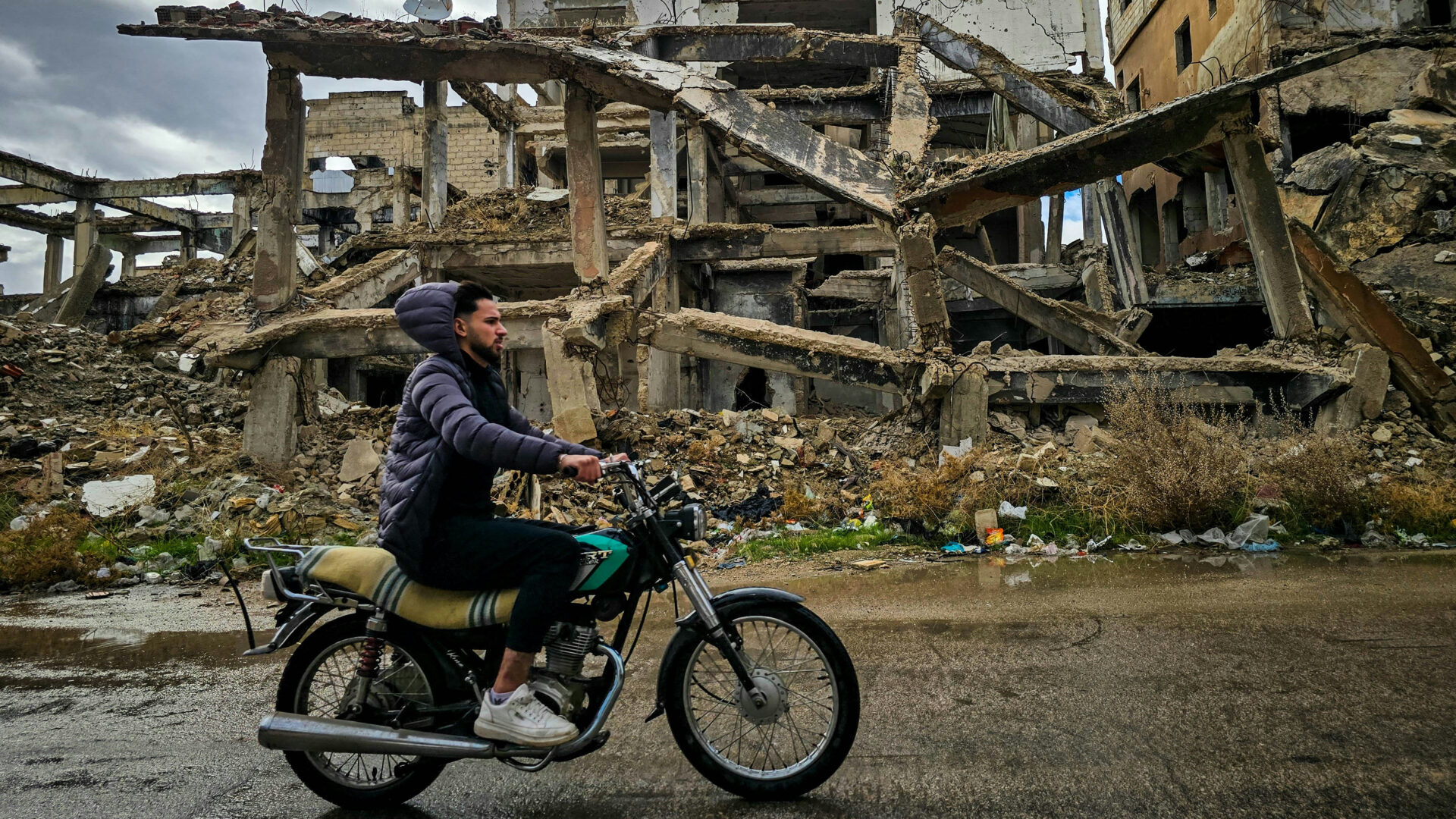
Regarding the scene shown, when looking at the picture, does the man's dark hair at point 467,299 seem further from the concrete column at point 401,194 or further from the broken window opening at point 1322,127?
the broken window opening at point 1322,127

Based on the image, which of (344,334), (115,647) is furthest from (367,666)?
(344,334)

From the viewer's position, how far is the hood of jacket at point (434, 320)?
2.69m

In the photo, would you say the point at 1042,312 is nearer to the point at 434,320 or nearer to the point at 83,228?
the point at 434,320

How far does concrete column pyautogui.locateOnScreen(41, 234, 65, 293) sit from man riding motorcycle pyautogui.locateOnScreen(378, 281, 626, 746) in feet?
91.4

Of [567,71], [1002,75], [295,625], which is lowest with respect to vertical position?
[295,625]

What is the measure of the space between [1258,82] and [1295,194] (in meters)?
7.35

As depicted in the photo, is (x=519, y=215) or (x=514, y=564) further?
(x=519, y=215)

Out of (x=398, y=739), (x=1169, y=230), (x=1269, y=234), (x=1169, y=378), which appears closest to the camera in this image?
(x=398, y=739)

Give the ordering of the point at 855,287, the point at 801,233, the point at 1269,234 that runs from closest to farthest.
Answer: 1. the point at 1269,234
2. the point at 801,233
3. the point at 855,287

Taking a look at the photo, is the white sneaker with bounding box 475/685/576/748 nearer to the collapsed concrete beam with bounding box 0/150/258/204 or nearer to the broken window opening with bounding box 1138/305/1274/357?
the broken window opening with bounding box 1138/305/1274/357

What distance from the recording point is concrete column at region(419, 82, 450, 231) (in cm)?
1395

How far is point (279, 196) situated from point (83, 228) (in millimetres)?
16116

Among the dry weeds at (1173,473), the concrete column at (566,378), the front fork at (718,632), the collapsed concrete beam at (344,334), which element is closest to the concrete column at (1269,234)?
the dry weeds at (1173,473)

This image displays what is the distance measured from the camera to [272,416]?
9695 mm
